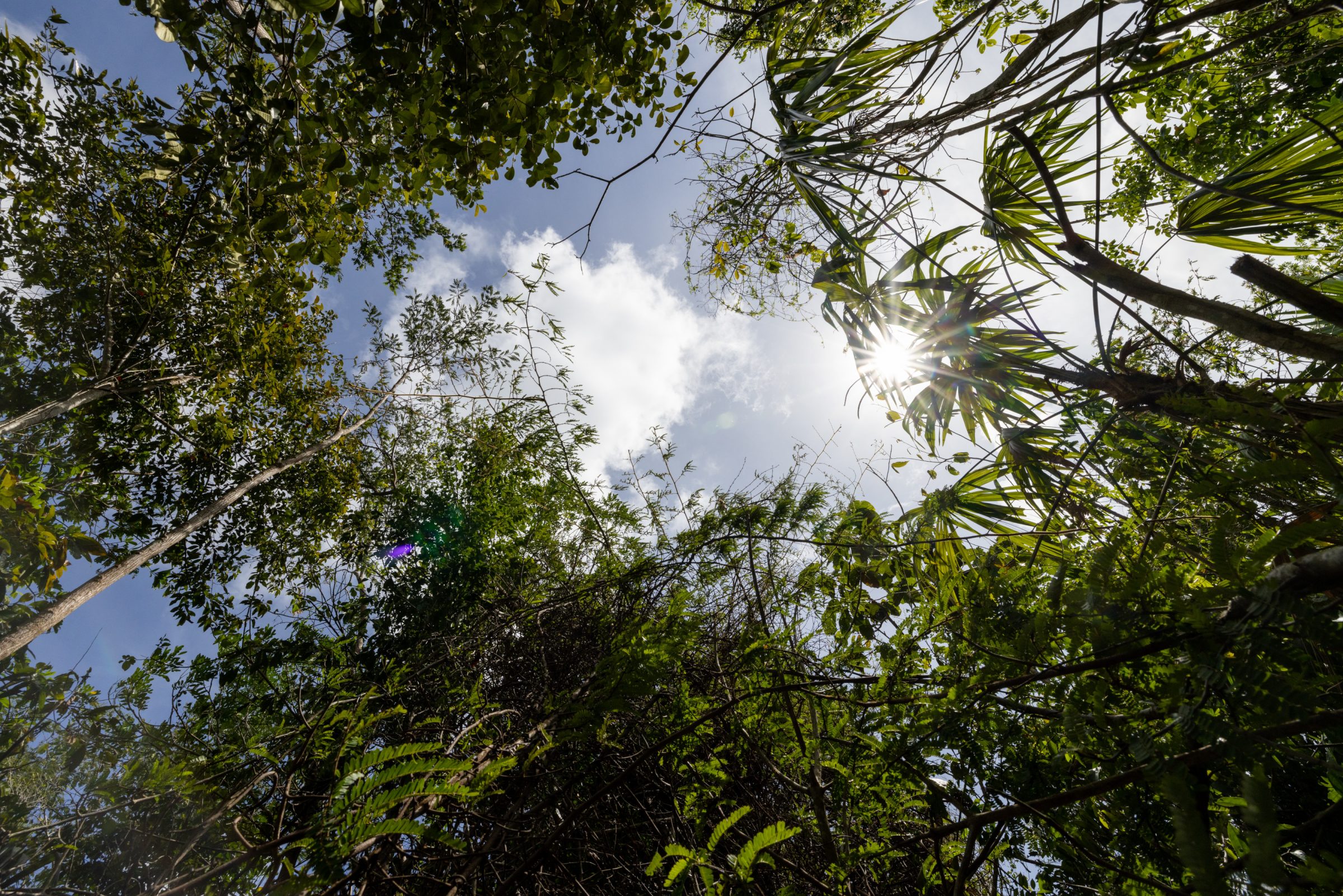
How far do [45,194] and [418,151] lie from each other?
4.10m

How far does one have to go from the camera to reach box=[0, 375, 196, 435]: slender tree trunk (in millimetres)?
3717

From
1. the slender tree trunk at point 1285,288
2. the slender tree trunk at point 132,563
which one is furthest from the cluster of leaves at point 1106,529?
the slender tree trunk at point 132,563

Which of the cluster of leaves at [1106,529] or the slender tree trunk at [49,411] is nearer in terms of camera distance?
the cluster of leaves at [1106,529]

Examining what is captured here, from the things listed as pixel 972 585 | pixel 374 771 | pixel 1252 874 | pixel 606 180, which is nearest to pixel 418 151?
pixel 606 180

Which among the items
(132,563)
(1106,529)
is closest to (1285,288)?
(1106,529)

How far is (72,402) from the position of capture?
4.04 metres

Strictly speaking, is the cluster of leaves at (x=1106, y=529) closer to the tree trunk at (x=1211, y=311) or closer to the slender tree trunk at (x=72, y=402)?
the tree trunk at (x=1211, y=311)

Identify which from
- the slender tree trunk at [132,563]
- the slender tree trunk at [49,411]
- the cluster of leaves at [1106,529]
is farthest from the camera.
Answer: the slender tree trunk at [49,411]

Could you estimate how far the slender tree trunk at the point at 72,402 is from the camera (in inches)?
146

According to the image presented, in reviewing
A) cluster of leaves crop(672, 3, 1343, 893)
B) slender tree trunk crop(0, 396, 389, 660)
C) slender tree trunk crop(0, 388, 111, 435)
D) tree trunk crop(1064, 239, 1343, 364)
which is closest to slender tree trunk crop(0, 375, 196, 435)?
slender tree trunk crop(0, 388, 111, 435)

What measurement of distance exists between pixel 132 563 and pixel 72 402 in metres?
1.41

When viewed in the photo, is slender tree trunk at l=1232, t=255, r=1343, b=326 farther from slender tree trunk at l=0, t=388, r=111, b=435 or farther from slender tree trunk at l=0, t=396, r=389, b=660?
slender tree trunk at l=0, t=388, r=111, b=435

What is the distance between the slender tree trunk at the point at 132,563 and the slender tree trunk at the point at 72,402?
1.14 metres

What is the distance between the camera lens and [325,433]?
6051 mm
